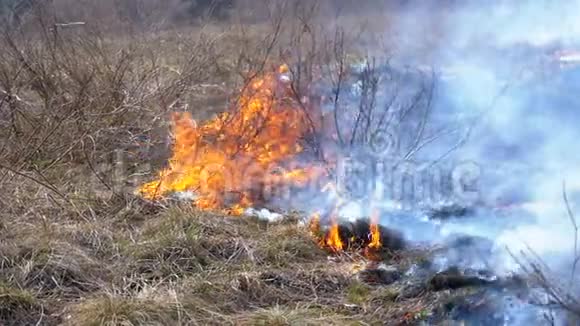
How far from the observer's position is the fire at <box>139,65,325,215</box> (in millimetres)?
6457

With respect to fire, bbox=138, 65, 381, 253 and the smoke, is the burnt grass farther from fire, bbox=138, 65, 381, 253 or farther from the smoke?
the smoke

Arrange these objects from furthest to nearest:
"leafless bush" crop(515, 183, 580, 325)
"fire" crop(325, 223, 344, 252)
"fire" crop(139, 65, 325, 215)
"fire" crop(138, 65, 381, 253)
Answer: "fire" crop(139, 65, 325, 215) < "fire" crop(138, 65, 381, 253) < "fire" crop(325, 223, 344, 252) < "leafless bush" crop(515, 183, 580, 325)

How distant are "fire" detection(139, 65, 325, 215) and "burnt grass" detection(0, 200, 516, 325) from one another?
868mm

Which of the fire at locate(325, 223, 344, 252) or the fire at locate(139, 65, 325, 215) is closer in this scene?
the fire at locate(325, 223, 344, 252)

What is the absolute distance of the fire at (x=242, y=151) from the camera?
6.46 meters

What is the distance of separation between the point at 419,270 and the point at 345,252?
1.99ft

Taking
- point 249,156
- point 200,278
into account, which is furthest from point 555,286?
point 249,156

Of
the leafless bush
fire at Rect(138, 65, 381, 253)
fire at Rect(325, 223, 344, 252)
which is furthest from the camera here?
fire at Rect(138, 65, 381, 253)

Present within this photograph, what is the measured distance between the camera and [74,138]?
6.48 meters

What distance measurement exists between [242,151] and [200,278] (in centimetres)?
285

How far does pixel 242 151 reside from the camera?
7.22m

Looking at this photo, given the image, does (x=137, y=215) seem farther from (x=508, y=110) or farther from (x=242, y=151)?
(x=508, y=110)

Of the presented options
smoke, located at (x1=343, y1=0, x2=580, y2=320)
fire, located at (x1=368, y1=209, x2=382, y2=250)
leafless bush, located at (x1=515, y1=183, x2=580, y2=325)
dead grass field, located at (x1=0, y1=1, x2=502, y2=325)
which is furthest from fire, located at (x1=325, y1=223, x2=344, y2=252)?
leafless bush, located at (x1=515, y1=183, x2=580, y2=325)

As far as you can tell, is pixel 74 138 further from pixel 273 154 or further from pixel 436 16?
pixel 436 16
